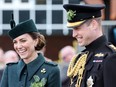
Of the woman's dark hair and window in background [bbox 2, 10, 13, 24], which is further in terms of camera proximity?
window in background [bbox 2, 10, 13, 24]

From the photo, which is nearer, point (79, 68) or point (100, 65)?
point (100, 65)

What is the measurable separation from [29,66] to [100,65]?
4.01 feet

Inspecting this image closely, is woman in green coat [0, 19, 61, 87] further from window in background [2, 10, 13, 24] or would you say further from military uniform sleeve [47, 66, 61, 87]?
window in background [2, 10, 13, 24]

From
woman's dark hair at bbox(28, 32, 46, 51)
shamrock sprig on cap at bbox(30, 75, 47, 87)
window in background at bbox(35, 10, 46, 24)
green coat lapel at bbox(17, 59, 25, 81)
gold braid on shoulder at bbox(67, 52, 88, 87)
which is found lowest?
window in background at bbox(35, 10, 46, 24)

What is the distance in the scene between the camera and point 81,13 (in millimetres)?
5656

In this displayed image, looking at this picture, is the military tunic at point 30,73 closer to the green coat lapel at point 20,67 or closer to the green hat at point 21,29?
the green coat lapel at point 20,67

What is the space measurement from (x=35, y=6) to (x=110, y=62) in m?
9.25

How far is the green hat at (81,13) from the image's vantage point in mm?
5574

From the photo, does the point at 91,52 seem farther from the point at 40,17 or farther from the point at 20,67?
the point at 40,17

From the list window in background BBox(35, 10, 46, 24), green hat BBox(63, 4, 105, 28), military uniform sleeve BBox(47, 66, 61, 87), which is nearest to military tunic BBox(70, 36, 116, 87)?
green hat BBox(63, 4, 105, 28)

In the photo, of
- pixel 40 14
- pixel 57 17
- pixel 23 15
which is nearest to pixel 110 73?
A: pixel 57 17

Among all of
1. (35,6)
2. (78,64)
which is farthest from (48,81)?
(35,6)

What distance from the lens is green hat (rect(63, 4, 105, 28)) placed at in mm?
5574

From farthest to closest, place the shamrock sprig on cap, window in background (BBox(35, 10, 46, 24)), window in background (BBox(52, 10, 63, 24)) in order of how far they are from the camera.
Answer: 1. window in background (BBox(35, 10, 46, 24))
2. window in background (BBox(52, 10, 63, 24))
3. the shamrock sprig on cap
